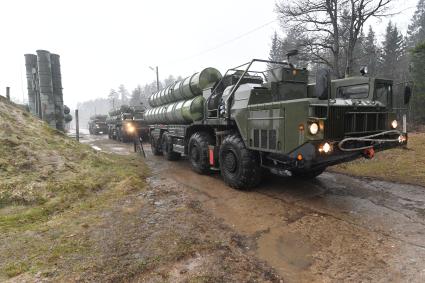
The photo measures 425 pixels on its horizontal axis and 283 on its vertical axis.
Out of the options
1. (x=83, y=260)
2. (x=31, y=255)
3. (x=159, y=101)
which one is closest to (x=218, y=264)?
(x=83, y=260)

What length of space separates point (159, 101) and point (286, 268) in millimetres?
9927

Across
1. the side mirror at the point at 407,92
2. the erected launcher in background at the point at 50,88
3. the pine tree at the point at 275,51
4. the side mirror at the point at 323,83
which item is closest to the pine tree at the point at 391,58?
the pine tree at the point at 275,51

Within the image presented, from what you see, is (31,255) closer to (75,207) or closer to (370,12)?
(75,207)

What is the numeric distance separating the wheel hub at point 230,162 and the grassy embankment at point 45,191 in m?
2.13

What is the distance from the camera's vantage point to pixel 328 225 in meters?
4.32

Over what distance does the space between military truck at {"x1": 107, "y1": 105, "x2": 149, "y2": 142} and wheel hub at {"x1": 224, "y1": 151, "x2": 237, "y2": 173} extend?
12.0m

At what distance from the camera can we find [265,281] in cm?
297

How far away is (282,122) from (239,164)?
5.49ft

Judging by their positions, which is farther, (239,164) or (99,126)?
(99,126)

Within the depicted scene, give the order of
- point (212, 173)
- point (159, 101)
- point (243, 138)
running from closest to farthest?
1. point (243, 138)
2. point (212, 173)
3. point (159, 101)

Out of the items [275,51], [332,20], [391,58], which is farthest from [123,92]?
[332,20]

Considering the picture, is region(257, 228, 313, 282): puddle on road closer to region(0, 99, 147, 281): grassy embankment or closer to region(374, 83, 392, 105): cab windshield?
region(0, 99, 147, 281): grassy embankment

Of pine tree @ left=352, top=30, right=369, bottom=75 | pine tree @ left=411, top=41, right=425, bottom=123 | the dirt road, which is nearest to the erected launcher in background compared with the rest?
the dirt road

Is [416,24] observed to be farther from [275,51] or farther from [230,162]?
[230,162]
